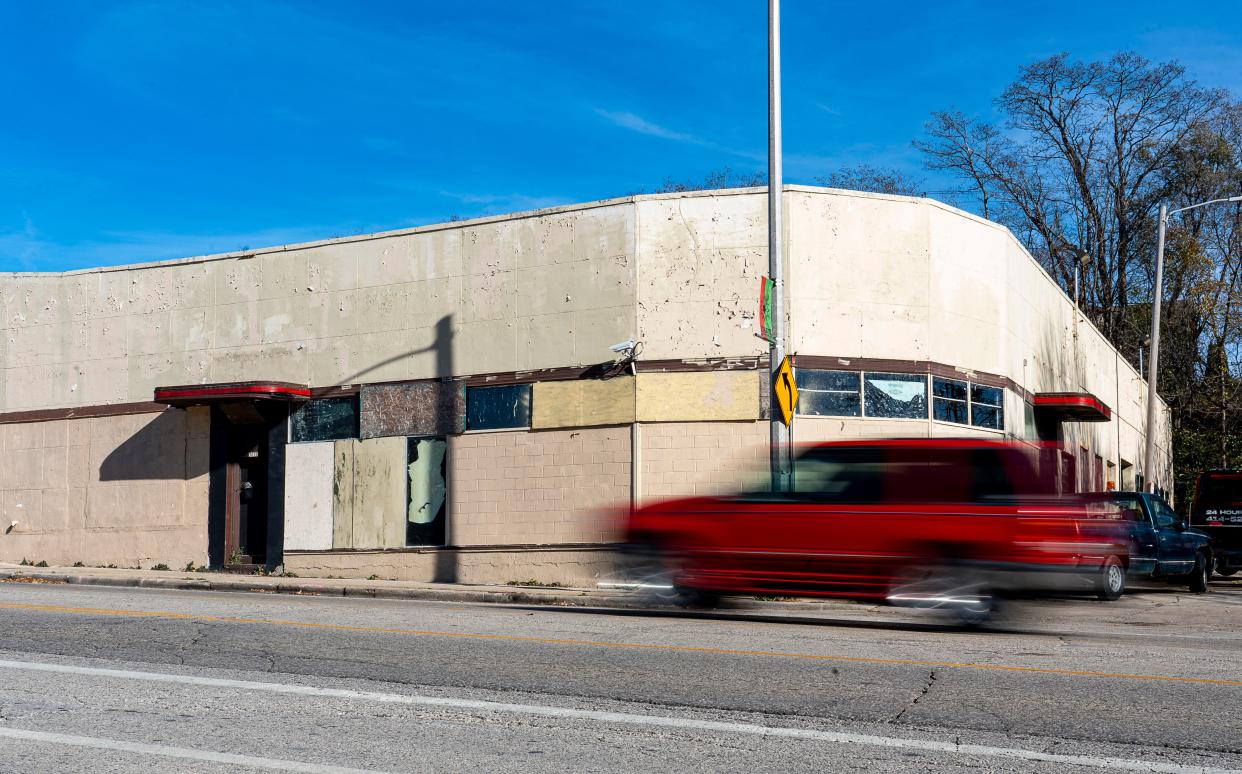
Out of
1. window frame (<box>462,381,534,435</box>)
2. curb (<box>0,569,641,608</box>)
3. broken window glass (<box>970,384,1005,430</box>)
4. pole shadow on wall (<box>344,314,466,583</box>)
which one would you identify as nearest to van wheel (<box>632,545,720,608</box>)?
curb (<box>0,569,641,608</box>)

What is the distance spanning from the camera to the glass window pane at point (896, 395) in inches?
814

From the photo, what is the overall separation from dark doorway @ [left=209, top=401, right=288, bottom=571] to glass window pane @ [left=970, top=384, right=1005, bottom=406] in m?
13.1

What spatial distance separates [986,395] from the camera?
22484 mm

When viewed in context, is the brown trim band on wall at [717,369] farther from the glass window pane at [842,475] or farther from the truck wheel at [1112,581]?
the glass window pane at [842,475]

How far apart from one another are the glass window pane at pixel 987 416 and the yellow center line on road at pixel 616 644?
13.4 meters

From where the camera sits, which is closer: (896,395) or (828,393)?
(828,393)

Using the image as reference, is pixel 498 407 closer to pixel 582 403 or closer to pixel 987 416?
pixel 582 403

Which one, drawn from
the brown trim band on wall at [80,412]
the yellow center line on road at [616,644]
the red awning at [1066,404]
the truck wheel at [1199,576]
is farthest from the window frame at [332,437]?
the truck wheel at [1199,576]

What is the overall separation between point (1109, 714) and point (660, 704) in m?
2.69

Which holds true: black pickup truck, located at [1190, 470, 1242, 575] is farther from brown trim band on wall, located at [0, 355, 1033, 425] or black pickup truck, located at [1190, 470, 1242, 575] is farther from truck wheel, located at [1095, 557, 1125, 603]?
truck wheel, located at [1095, 557, 1125, 603]

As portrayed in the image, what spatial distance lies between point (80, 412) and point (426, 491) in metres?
8.52

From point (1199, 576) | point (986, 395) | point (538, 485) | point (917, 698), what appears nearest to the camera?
point (917, 698)

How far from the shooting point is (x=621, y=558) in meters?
14.1

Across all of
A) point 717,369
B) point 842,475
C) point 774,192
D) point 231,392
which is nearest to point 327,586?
point 231,392
